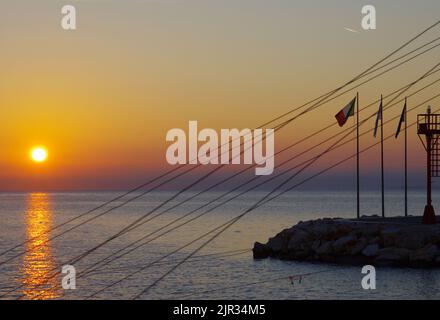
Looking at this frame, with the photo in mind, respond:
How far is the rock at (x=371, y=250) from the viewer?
5381cm

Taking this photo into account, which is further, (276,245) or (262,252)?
(262,252)

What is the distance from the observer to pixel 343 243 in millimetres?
56031

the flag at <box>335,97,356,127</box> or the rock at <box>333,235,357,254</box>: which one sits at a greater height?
the flag at <box>335,97,356,127</box>

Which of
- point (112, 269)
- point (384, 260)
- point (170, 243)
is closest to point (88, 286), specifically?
point (112, 269)

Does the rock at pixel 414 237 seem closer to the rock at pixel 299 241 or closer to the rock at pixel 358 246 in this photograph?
the rock at pixel 358 246

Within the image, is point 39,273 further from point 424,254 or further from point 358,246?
point 424,254

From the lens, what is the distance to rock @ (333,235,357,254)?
5556cm

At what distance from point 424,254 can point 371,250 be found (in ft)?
14.1

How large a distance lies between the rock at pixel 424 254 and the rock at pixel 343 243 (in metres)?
5.26

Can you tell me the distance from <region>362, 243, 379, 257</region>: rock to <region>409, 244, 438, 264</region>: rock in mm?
2951

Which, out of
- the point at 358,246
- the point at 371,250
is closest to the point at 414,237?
the point at 371,250

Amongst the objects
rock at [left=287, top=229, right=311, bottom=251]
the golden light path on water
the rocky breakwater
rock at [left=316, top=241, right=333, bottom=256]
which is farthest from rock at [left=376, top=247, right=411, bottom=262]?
the golden light path on water

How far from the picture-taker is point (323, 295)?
153 feet

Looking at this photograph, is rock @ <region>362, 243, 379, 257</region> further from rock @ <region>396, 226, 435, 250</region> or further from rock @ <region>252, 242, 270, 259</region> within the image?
rock @ <region>252, 242, 270, 259</region>
